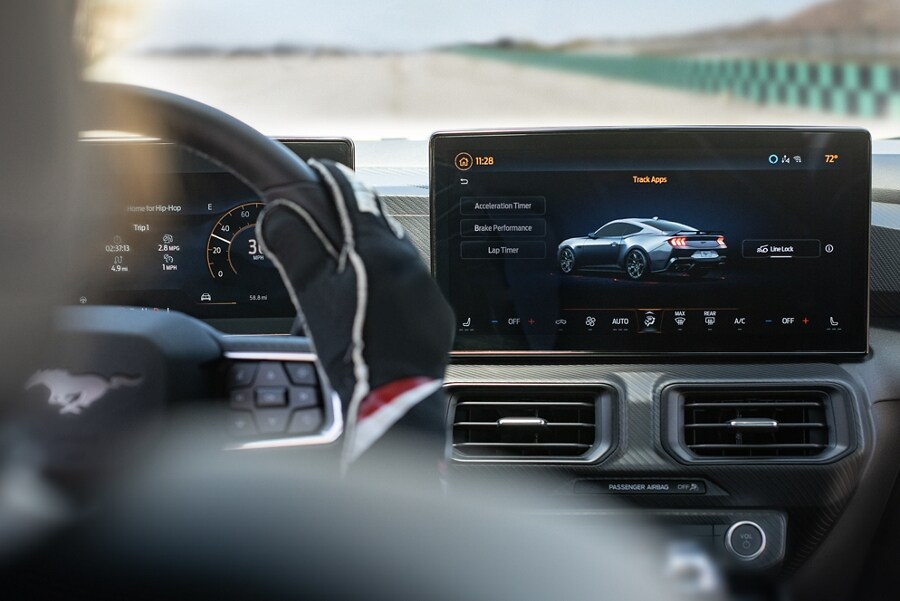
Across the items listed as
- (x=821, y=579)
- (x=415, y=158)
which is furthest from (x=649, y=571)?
(x=821, y=579)

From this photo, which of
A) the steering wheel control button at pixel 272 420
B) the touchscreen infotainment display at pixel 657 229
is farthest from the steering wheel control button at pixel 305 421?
the touchscreen infotainment display at pixel 657 229

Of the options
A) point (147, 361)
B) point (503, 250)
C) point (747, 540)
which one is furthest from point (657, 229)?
point (147, 361)

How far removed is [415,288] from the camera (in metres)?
0.83

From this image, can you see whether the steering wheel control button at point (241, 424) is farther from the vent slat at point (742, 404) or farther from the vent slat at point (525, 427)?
the vent slat at point (742, 404)

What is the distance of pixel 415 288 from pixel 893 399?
1.88 meters


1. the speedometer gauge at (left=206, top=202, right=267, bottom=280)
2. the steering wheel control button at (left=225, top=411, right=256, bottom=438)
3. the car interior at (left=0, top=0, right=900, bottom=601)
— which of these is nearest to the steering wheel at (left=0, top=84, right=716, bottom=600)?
the steering wheel control button at (left=225, top=411, right=256, bottom=438)

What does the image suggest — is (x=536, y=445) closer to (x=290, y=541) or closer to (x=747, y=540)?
(x=747, y=540)

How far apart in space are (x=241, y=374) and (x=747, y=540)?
1.48m

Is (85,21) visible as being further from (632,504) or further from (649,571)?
(632,504)

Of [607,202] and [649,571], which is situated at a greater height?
[607,202]

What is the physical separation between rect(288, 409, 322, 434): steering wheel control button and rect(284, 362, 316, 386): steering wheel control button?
0.06m

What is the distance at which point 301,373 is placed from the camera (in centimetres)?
142

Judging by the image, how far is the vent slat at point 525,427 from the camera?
2.35 meters

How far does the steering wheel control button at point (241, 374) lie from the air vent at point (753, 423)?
4.00 feet
